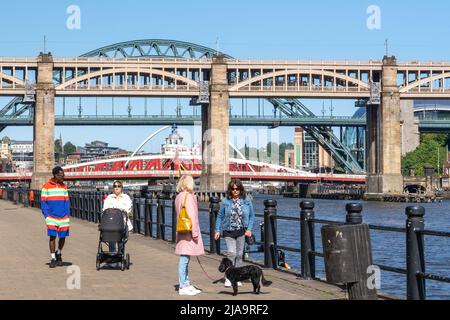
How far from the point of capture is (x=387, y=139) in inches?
5094

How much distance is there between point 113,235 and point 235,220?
3556 mm

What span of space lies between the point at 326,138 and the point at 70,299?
16550 centimetres

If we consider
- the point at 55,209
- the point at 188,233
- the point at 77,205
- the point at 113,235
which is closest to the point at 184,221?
the point at 188,233

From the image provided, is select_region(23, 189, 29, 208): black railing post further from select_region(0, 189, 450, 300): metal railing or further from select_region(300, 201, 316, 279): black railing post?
select_region(300, 201, 316, 279): black railing post

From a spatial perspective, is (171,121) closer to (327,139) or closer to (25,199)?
(327,139)

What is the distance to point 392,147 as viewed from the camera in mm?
129500

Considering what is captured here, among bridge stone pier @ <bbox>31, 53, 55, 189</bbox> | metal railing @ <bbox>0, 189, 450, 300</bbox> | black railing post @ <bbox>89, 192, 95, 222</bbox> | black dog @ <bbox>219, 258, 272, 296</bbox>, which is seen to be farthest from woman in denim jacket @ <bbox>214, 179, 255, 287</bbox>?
bridge stone pier @ <bbox>31, 53, 55, 189</bbox>

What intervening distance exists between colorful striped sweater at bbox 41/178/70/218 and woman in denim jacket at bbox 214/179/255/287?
4.78 meters

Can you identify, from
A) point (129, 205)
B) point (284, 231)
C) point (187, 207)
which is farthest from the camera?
point (284, 231)

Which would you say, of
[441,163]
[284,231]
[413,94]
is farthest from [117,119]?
[284,231]

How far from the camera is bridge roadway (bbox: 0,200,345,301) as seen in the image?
15.2 meters
